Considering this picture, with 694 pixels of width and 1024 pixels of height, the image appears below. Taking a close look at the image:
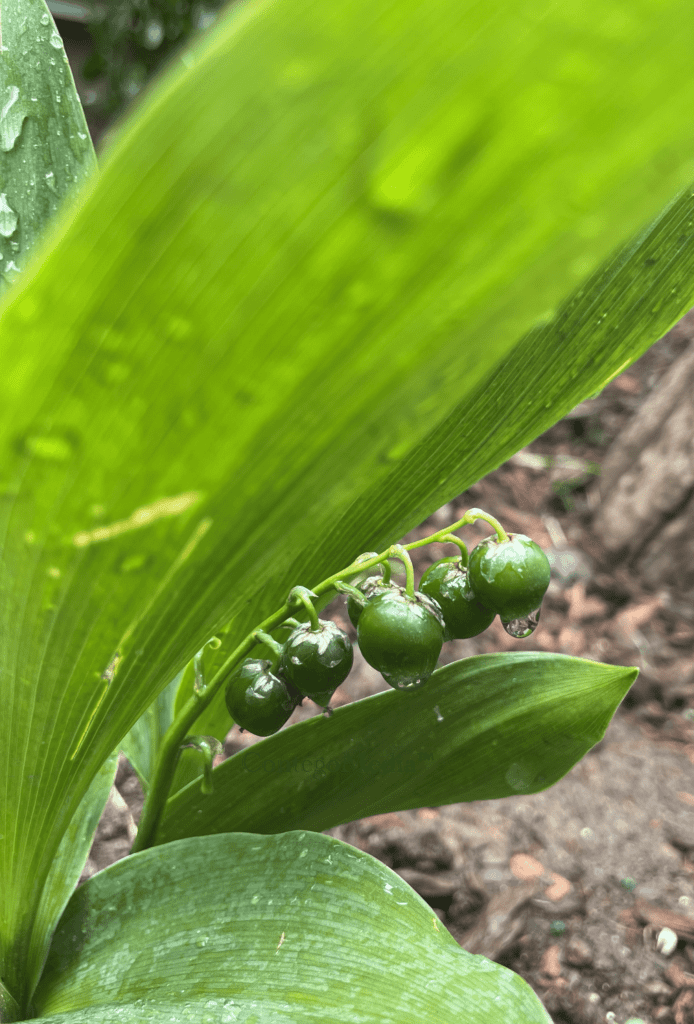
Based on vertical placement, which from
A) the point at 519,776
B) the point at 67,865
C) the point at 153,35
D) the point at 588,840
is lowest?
the point at 588,840

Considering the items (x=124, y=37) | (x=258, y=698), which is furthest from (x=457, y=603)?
(x=124, y=37)

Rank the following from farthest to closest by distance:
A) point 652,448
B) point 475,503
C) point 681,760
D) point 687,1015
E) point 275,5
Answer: point 475,503 < point 652,448 < point 681,760 < point 687,1015 < point 275,5

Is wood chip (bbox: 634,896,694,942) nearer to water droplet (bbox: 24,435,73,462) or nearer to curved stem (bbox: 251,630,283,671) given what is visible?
curved stem (bbox: 251,630,283,671)

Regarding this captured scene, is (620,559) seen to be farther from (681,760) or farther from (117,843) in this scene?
(117,843)

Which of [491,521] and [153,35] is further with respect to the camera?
[153,35]

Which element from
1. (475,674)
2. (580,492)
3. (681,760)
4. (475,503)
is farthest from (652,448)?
(475,674)

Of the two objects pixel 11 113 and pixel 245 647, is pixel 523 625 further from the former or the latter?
pixel 11 113
